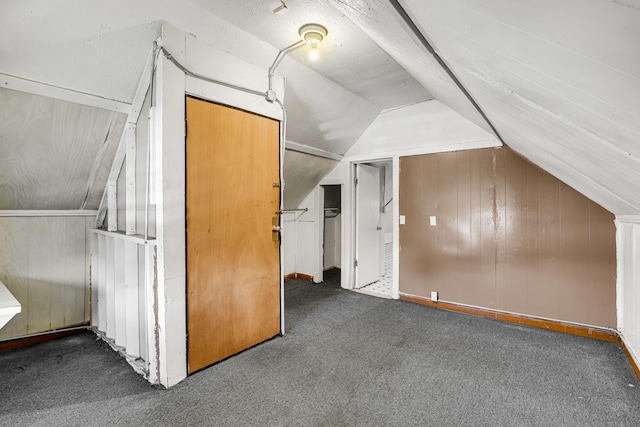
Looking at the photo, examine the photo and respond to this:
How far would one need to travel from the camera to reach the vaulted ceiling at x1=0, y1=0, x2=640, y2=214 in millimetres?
552

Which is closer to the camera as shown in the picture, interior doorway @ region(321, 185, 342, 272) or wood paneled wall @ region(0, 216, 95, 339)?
wood paneled wall @ region(0, 216, 95, 339)

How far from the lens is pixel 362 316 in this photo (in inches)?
128

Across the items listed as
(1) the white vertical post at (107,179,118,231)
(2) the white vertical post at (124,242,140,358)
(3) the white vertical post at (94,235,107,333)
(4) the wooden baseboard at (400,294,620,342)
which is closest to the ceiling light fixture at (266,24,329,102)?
(1) the white vertical post at (107,179,118,231)

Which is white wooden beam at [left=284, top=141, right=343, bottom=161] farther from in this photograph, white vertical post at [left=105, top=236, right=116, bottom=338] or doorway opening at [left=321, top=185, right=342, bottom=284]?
white vertical post at [left=105, top=236, right=116, bottom=338]

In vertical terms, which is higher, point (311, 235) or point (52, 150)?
point (52, 150)

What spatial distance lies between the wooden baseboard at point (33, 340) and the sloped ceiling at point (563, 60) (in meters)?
3.67

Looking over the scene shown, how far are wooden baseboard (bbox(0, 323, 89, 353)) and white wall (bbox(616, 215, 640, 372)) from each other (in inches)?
183

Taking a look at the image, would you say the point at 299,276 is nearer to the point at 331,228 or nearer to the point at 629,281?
the point at 331,228

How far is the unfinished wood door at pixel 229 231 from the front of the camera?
2.08m

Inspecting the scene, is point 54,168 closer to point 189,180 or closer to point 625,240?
point 189,180

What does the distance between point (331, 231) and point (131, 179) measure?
3594 mm

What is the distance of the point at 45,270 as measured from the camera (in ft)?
8.71

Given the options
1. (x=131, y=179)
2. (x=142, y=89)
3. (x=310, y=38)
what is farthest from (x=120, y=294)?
(x=310, y=38)

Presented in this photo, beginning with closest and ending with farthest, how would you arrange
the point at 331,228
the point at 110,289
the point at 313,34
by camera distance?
the point at 313,34 < the point at 110,289 < the point at 331,228
